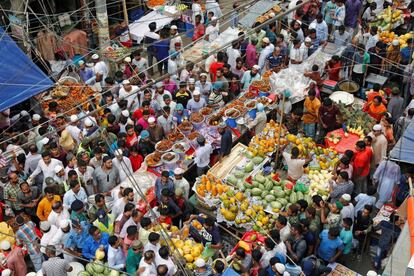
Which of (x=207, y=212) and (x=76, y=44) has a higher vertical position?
(x=76, y=44)

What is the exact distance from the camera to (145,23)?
1658 cm

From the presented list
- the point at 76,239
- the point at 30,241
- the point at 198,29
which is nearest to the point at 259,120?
the point at 198,29

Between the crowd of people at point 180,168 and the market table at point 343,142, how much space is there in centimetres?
22

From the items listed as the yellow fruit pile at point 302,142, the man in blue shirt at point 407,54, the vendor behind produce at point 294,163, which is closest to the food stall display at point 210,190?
the vendor behind produce at point 294,163

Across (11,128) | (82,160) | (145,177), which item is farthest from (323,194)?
(11,128)

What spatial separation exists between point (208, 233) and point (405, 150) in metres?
3.77

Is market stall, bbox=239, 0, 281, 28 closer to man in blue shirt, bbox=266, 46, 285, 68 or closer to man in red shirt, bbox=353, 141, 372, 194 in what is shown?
man in blue shirt, bbox=266, 46, 285, 68

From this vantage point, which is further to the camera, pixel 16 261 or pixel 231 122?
pixel 231 122

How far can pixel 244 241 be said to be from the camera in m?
9.38

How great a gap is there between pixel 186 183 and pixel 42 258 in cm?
278

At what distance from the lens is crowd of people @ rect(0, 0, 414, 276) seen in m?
9.04

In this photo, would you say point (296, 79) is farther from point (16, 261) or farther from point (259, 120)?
point (16, 261)

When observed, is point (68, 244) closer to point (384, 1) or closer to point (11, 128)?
point (11, 128)

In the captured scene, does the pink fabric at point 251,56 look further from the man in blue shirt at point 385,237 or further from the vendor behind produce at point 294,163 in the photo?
the man in blue shirt at point 385,237
